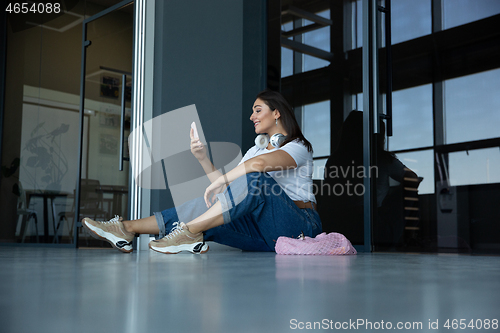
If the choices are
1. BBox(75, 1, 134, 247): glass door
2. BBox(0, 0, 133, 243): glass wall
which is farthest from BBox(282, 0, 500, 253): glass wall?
BBox(0, 0, 133, 243): glass wall

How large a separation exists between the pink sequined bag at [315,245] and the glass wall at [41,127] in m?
3.34

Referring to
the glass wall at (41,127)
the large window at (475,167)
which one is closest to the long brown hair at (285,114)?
the large window at (475,167)

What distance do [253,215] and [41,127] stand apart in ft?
12.5

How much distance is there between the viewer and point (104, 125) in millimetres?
4168

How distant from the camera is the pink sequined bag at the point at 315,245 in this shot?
1.89 m

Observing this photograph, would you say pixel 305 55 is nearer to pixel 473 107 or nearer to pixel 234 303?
pixel 473 107

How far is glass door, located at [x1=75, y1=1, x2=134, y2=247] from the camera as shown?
3.85m

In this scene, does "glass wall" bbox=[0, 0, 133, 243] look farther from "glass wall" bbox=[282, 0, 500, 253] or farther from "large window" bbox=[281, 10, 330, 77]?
"glass wall" bbox=[282, 0, 500, 253]

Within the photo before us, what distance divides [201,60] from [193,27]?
0.24m

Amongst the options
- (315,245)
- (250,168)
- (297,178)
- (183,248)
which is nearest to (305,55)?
(297,178)

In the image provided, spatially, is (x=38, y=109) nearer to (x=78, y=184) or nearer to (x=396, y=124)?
(x=78, y=184)

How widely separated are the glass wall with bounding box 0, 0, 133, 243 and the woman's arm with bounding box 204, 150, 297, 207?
314 cm

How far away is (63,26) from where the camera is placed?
17.1 ft

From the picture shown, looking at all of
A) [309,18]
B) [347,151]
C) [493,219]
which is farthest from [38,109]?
[493,219]
